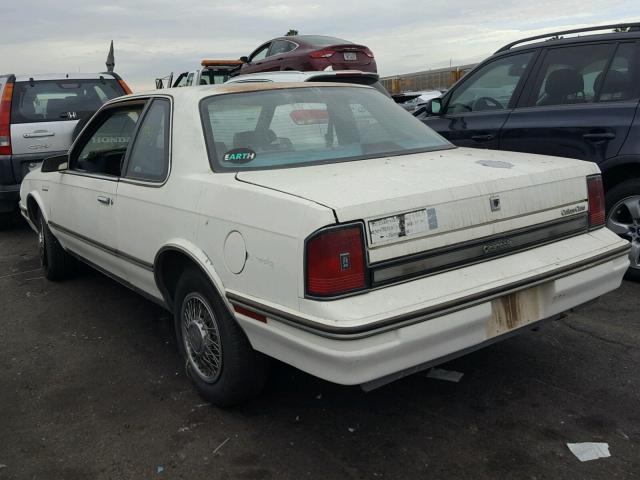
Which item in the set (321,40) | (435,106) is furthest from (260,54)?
(435,106)

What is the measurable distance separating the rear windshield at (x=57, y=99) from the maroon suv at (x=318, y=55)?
3.51m

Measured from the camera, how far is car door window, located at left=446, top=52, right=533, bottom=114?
561 centimetres

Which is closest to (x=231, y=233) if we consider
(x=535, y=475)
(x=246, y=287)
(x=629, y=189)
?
(x=246, y=287)

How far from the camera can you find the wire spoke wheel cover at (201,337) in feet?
10.6

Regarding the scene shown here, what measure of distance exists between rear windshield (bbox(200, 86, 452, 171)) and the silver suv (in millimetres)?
4877

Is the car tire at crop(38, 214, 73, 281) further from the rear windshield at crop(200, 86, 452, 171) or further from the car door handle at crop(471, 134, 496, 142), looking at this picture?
the car door handle at crop(471, 134, 496, 142)

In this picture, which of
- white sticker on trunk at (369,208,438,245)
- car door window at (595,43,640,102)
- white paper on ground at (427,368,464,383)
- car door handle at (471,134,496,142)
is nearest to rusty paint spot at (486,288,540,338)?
white sticker on trunk at (369,208,438,245)

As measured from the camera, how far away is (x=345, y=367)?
8.04ft

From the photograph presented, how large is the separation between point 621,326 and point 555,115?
1.85 meters

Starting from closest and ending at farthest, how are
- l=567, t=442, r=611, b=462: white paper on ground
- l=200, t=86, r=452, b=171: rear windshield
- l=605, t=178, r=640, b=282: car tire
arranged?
l=567, t=442, r=611, b=462: white paper on ground, l=200, t=86, r=452, b=171: rear windshield, l=605, t=178, r=640, b=282: car tire

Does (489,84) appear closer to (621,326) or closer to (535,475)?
(621,326)

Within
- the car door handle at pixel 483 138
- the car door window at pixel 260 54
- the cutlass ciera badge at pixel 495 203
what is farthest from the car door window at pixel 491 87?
the car door window at pixel 260 54

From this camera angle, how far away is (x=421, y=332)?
8.29 feet

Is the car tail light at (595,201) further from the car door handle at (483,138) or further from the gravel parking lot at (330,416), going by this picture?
the car door handle at (483,138)
